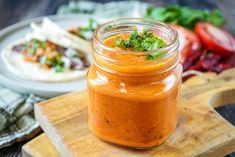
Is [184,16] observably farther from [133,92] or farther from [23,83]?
[133,92]

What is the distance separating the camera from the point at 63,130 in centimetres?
152

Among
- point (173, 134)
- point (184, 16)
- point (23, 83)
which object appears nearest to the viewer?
point (173, 134)

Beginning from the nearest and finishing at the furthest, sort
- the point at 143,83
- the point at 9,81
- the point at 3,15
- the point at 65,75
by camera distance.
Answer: the point at 143,83 < the point at 9,81 < the point at 65,75 < the point at 3,15

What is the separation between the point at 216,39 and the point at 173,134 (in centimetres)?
111

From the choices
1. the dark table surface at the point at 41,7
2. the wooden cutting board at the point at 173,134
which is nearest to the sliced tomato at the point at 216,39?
the dark table surface at the point at 41,7

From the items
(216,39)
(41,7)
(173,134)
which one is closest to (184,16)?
(216,39)

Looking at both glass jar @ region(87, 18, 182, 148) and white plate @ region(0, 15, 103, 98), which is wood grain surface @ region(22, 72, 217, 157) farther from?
white plate @ region(0, 15, 103, 98)

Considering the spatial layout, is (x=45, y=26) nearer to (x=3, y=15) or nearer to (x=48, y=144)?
(x=3, y=15)

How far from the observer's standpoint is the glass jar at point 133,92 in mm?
1310

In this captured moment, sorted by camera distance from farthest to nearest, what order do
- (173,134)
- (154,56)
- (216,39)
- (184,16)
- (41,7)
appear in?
(41,7), (184,16), (216,39), (173,134), (154,56)

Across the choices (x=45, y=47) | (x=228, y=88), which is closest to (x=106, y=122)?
(x=228, y=88)

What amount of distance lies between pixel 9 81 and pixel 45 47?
1.50 feet

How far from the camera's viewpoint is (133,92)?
1.33 metres

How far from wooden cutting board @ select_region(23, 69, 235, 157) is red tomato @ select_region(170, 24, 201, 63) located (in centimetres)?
64
